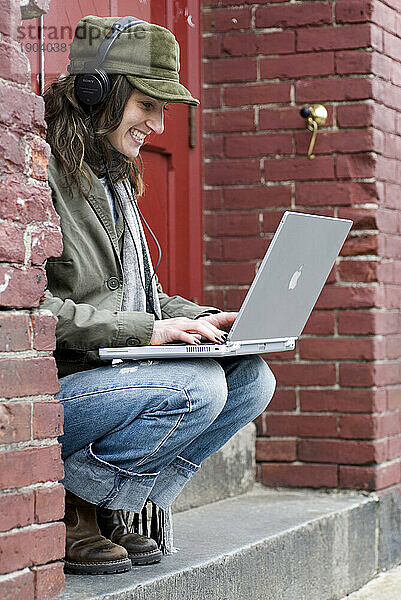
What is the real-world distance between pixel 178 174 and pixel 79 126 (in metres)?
1.51

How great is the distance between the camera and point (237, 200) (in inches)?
→ 171

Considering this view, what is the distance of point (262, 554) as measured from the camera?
3.25 metres

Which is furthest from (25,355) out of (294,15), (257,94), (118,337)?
(294,15)

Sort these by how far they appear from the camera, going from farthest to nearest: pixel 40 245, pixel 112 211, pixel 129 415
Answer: pixel 112 211, pixel 129 415, pixel 40 245

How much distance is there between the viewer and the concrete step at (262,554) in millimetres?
2676

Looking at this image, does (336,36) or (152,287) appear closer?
(152,287)

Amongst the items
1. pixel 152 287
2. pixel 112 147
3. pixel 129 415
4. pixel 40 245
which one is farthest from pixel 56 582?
pixel 112 147

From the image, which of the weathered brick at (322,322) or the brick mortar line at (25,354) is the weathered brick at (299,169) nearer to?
the weathered brick at (322,322)

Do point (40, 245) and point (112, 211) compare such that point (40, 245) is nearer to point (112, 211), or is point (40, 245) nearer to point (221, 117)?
point (112, 211)

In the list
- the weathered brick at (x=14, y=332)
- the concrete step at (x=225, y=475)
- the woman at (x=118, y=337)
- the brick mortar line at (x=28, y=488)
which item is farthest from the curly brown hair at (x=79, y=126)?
the concrete step at (x=225, y=475)

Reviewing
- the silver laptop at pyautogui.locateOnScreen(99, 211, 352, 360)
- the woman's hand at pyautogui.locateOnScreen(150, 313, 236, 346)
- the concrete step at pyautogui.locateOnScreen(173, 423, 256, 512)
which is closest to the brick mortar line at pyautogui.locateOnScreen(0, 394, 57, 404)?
the silver laptop at pyautogui.locateOnScreen(99, 211, 352, 360)

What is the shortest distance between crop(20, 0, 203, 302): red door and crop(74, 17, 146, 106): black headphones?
1105 mm

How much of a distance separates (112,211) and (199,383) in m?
0.54

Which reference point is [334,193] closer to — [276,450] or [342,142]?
[342,142]
